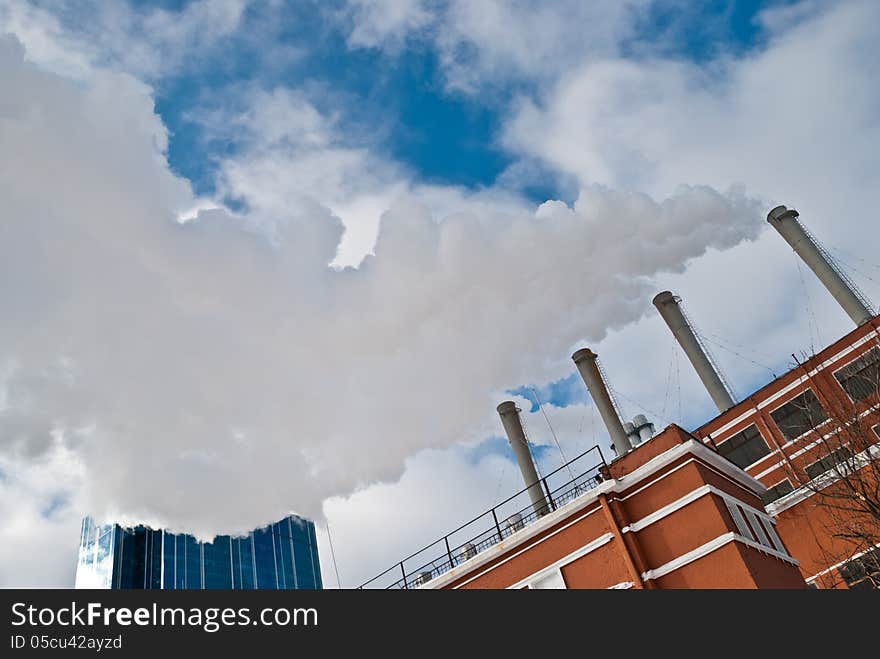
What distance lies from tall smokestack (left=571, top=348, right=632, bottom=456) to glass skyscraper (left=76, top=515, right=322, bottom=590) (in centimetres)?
8644

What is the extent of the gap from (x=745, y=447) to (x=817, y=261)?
15.8m

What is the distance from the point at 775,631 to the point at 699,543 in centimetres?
583

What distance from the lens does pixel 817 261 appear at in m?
44.2

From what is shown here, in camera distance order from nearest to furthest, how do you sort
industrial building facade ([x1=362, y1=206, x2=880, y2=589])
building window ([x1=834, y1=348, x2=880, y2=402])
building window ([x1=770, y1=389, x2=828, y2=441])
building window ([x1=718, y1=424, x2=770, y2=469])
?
industrial building facade ([x1=362, y1=206, x2=880, y2=589])
building window ([x1=834, y1=348, x2=880, y2=402])
building window ([x1=770, y1=389, x2=828, y2=441])
building window ([x1=718, y1=424, x2=770, y2=469])

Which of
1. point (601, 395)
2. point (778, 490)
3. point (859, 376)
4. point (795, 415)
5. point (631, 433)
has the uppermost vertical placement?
point (601, 395)

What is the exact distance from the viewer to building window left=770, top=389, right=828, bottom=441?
111 feet

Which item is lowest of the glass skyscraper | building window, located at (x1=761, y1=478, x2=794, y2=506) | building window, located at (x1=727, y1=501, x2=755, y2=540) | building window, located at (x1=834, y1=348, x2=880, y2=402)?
building window, located at (x1=727, y1=501, x2=755, y2=540)

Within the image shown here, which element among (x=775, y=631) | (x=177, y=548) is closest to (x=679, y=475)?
(x=775, y=631)

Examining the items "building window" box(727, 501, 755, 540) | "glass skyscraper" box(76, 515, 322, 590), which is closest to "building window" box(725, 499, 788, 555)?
"building window" box(727, 501, 755, 540)

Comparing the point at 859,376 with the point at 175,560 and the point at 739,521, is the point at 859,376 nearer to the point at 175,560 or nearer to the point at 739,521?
the point at 739,521

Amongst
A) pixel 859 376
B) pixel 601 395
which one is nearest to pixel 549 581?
pixel 859 376

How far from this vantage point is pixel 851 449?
562 inches

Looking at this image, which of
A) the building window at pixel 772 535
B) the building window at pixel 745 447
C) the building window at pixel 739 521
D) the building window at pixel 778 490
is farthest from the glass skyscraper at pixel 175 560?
the building window at pixel 739 521

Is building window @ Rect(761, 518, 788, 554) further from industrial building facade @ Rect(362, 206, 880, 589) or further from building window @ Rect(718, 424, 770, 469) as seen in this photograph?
building window @ Rect(718, 424, 770, 469)
